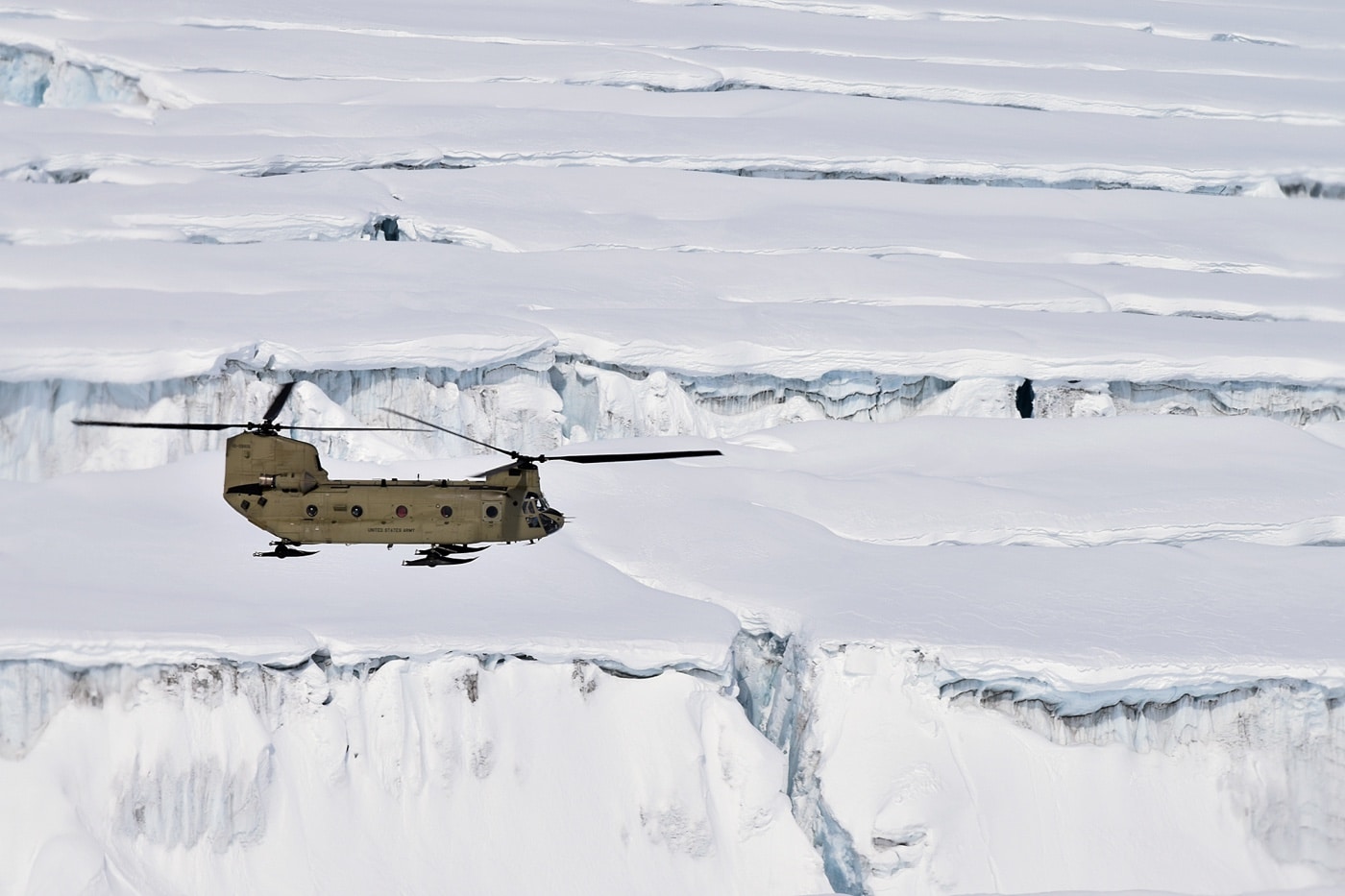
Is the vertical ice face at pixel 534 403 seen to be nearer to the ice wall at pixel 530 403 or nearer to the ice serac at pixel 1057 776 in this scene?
the ice wall at pixel 530 403

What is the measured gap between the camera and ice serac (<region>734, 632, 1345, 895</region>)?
22.3 m

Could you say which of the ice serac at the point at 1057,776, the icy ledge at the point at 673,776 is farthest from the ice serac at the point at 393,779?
the ice serac at the point at 1057,776

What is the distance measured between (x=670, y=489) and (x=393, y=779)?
594cm

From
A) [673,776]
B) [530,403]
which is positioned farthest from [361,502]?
[530,403]

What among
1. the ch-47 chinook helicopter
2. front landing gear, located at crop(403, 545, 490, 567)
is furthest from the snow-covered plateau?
the ch-47 chinook helicopter

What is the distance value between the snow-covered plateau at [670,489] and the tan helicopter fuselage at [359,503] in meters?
2.83

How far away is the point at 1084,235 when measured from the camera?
33.7 m

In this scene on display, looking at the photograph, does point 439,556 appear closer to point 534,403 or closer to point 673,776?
point 673,776

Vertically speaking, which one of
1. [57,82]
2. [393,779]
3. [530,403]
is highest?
[57,82]

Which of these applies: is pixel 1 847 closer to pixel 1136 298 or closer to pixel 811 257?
pixel 811 257

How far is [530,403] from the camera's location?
27.8 m

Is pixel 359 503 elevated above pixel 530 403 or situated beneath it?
situated beneath

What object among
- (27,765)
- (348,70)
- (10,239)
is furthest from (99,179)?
(27,765)

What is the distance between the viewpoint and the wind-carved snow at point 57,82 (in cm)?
3725
